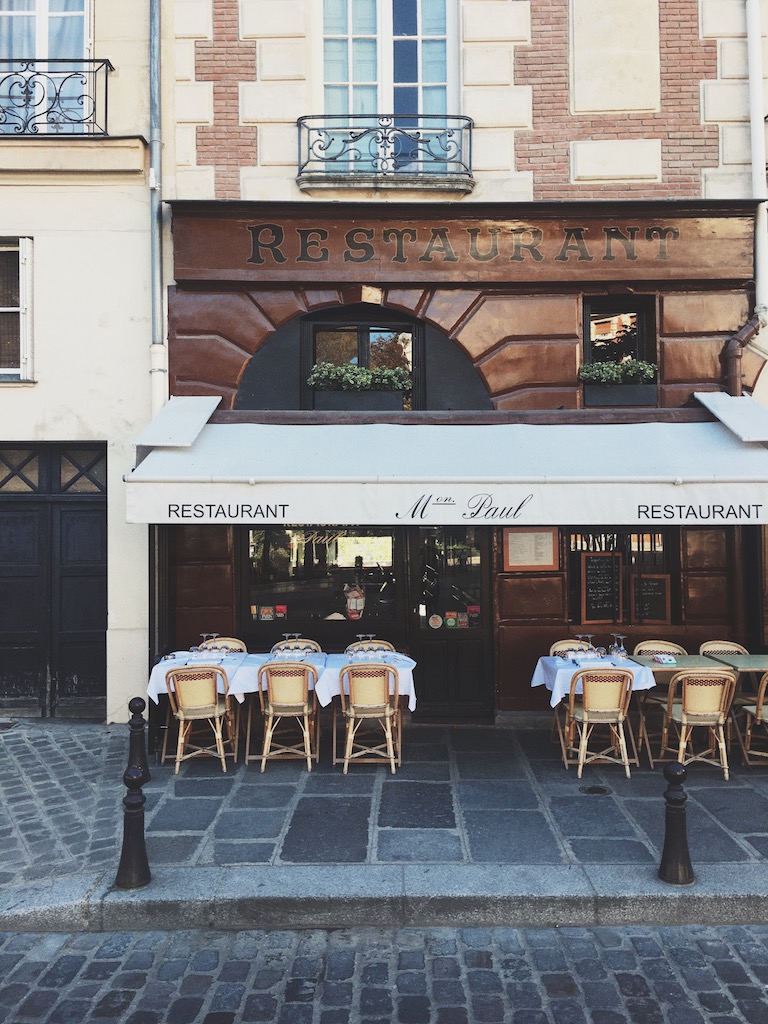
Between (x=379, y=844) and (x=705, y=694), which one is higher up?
(x=705, y=694)

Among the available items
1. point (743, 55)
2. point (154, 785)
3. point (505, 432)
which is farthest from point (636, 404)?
point (154, 785)

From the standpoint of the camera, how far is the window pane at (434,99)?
28.8ft

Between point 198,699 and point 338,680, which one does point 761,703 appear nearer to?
point 338,680

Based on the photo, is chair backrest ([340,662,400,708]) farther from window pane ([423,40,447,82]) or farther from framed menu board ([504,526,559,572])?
window pane ([423,40,447,82])

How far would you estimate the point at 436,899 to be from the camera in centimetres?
458

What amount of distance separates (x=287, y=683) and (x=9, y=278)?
19.7 ft

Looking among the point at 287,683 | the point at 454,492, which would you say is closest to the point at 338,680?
the point at 287,683

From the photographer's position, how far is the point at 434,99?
8805mm

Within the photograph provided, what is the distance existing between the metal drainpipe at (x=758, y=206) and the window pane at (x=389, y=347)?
3.70 meters

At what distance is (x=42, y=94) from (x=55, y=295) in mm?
2498

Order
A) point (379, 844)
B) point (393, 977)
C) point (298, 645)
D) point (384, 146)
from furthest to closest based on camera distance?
point (384, 146)
point (298, 645)
point (379, 844)
point (393, 977)

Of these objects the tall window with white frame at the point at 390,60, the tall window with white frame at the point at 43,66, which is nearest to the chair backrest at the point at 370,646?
the tall window with white frame at the point at 390,60

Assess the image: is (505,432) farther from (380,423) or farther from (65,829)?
(65,829)

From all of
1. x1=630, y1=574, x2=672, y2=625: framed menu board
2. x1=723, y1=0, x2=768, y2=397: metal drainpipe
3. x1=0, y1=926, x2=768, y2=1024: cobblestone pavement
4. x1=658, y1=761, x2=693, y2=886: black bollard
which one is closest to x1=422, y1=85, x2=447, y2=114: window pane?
x1=723, y1=0, x2=768, y2=397: metal drainpipe
